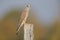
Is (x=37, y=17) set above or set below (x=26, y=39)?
above

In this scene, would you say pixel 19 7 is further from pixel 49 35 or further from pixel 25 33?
pixel 25 33

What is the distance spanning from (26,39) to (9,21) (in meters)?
1.99

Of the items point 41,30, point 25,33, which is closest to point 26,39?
point 25,33

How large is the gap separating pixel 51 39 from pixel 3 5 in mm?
1182

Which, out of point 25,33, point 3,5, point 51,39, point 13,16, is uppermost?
point 3,5

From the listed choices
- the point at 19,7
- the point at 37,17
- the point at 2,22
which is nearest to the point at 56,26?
the point at 37,17

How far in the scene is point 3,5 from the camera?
3615mm

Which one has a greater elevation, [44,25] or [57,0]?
[57,0]

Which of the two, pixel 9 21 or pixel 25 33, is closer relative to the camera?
pixel 25 33

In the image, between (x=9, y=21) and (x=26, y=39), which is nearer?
(x=26, y=39)

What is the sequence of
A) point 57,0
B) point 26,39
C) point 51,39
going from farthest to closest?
point 57,0 < point 51,39 < point 26,39

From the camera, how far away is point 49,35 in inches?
138

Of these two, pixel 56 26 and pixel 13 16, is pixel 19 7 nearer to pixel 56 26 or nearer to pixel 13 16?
pixel 13 16

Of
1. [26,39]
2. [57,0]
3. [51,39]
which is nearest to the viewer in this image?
[26,39]
